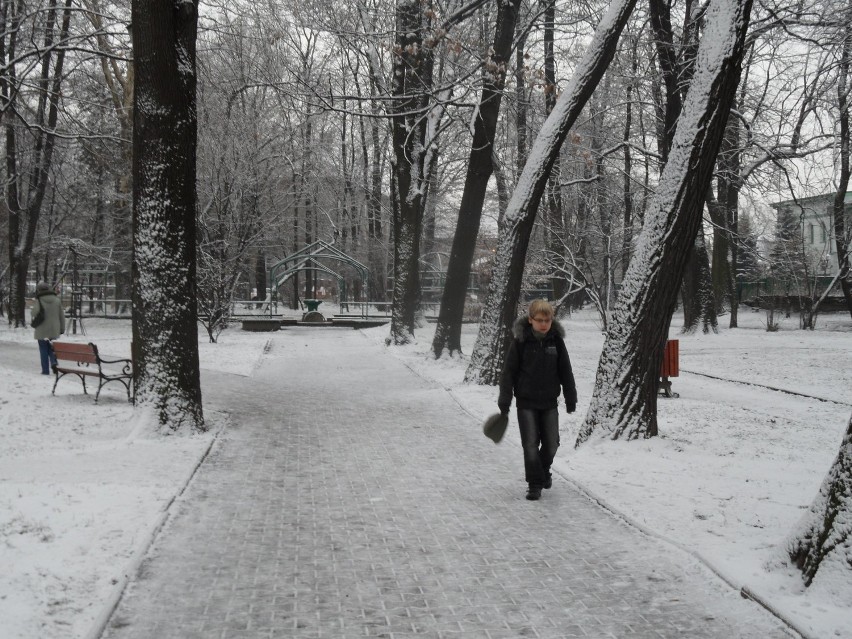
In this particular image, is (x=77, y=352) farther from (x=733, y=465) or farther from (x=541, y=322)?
(x=733, y=465)

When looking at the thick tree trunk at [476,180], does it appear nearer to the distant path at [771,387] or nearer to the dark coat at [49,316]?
the distant path at [771,387]

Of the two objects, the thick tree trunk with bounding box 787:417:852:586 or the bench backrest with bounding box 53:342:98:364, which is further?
the bench backrest with bounding box 53:342:98:364

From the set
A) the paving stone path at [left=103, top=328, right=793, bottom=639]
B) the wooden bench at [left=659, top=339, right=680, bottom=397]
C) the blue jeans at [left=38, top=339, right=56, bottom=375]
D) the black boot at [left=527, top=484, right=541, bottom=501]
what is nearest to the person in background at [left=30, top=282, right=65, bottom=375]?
the blue jeans at [left=38, top=339, right=56, bottom=375]

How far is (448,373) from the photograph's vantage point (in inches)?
621

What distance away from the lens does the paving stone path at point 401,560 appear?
4.09m

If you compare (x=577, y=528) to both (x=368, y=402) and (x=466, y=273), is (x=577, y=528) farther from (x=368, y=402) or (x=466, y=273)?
(x=466, y=273)

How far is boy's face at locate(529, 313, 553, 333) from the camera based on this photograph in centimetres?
654

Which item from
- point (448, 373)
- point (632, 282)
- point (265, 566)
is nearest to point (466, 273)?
point (448, 373)

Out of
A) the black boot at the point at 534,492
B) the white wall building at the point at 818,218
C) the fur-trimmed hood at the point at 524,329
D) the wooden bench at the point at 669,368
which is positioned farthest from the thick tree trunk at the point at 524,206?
the white wall building at the point at 818,218

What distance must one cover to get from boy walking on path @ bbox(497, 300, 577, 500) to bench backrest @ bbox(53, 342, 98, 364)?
23.0 feet

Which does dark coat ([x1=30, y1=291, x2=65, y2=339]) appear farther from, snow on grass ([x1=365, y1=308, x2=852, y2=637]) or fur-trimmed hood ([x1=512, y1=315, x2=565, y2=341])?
fur-trimmed hood ([x1=512, y1=315, x2=565, y2=341])

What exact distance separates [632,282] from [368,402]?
5.14m

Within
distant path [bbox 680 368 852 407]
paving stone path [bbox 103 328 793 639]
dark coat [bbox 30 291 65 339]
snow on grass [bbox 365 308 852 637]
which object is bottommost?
paving stone path [bbox 103 328 793 639]

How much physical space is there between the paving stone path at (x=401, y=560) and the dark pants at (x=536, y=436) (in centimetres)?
24
